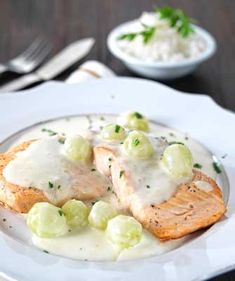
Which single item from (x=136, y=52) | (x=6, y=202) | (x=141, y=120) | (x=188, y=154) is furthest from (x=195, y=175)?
(x=136, y=52)

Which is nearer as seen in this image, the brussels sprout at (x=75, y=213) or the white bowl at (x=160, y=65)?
the brussels sprout at (x=75, y=213)

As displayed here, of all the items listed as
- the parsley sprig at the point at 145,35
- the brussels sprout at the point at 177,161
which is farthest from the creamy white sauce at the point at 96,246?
the parsley sprig at the point at 145,35

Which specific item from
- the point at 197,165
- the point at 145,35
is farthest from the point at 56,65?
the point at 197,165

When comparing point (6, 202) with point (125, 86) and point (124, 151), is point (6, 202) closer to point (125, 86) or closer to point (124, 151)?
point (124, 151)

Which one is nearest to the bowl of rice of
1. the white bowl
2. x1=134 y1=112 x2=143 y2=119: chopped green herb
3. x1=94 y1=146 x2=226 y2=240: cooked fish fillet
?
the white bowl

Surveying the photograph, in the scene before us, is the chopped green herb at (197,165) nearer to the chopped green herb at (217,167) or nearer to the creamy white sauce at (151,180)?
the chopped green herb at (217,167)

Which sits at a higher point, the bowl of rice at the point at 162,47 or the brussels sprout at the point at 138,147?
the brussels sprout at the point at 138,147

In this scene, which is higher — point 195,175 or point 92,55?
point 195,175
